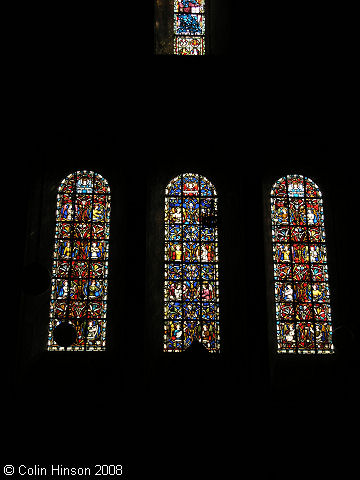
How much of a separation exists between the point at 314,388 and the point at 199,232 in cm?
321


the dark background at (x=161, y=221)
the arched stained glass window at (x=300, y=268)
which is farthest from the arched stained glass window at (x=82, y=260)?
the arched stained glass window at (x=300, y=268)

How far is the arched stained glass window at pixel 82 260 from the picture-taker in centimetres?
858

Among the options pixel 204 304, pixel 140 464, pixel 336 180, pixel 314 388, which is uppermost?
→ pixel 336 180

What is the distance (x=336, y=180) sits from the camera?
31.0 ft

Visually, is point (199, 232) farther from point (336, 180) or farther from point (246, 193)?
point (336, 180)

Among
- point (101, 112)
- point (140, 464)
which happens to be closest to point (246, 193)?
point (101, 112)

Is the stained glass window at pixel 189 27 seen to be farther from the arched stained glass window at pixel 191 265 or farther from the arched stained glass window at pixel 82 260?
the arched stained glass window at pixel 82 260

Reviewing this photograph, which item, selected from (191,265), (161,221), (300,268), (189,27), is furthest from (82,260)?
(189,27)

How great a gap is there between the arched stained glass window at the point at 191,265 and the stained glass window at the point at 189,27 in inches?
94.2

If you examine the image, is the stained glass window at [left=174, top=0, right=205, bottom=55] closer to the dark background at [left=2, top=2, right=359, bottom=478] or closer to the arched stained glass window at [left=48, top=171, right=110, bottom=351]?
the dark background at [left=2, top=2, right=359, bottom=478]

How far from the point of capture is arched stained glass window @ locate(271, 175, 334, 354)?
858 cm

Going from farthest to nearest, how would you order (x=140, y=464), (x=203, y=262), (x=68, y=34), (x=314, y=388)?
1. (x=203, y=262)
2. (x=68, y=34)
3. (x=314, y=388)
4. (x=140, y=464)

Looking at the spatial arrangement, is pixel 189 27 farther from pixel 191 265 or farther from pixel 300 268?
pixel 300 268

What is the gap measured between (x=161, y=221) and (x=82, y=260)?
1.51 meters
